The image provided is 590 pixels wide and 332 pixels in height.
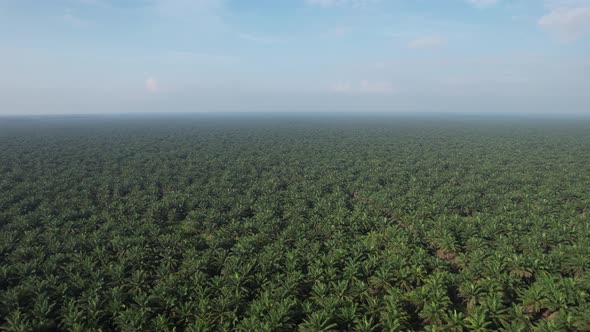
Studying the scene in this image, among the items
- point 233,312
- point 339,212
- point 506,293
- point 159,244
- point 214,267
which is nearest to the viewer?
point 233,312

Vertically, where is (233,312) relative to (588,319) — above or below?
below

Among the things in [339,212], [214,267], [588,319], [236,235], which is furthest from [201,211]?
[588,319]

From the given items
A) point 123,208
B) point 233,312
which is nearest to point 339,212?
A: point 233,312

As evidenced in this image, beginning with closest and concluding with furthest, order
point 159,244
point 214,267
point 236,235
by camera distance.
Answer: point 214,267 < point 159,244 < point 236,235

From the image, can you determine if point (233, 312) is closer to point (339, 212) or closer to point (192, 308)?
point (192, 308)

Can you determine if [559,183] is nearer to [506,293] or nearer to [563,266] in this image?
[563,266]

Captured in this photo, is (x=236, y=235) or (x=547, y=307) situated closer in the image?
(x=547, y=307)
